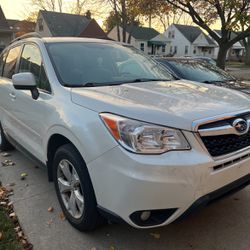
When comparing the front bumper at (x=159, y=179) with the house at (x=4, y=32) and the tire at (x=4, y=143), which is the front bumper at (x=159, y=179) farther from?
the house at (x=4, y=32)

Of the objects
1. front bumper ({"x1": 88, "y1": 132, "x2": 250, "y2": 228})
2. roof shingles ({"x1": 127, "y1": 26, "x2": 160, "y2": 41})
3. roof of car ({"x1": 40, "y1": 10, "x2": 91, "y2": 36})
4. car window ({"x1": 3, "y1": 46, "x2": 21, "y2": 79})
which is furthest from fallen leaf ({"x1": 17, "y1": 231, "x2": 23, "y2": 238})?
roof shingles ({"x1": 127, "y1": 26, "x2": 160, "y2": 41})

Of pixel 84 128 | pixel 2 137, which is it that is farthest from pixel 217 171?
pixel 2 137

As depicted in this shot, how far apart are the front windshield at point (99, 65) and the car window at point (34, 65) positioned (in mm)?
175

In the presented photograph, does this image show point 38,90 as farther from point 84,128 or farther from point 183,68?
point 183,68

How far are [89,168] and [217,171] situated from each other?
977 millimetres

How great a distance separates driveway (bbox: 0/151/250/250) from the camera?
2.93 metres

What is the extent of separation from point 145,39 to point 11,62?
5200 cm

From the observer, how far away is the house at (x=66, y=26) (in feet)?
130

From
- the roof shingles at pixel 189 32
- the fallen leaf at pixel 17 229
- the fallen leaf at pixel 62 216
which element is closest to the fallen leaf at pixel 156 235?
the fallen leaf at pixel 62 216

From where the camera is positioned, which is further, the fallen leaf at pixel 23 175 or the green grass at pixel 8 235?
the fallen leaf at pixel 23 175

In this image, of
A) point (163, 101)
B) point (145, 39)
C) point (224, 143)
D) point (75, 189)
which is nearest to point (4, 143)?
point (75, 189)

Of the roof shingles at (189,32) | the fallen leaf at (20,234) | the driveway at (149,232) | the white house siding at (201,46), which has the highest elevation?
the driveway at (149,232)

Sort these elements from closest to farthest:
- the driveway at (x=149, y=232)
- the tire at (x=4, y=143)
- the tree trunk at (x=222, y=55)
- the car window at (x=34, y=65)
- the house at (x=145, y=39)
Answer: the driveway at (x=149, y=232)
the car window at (x=34, y=65)
the tire at (x=4, y=143)
the tree trunk at (x=222, y=55)
the house at (x=145, y=39)

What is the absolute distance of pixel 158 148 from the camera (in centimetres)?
239
